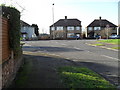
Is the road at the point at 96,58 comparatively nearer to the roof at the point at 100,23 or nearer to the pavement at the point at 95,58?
the pavement at the point at 95,58

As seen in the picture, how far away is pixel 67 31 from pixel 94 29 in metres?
11.2

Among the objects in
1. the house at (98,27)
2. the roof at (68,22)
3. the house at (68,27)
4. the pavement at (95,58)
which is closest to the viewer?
the pavement at (95,58)

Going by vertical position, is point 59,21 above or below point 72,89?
above

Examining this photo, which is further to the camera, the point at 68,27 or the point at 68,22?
the point at 68,22

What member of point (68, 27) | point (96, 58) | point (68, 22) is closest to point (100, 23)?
point (68, 22)

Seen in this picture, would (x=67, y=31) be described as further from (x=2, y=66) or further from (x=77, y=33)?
(x=2, y=66)

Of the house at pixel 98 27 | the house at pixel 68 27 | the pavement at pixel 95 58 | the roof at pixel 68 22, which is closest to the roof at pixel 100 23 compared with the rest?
the house at pixel 98 27

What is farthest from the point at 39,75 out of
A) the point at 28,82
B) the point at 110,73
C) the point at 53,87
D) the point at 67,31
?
the point at 67,31

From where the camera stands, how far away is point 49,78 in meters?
6.81

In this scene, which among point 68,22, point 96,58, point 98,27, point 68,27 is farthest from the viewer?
point 68,22

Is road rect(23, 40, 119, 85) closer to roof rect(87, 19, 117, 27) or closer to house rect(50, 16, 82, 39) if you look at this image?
house rect(50, 16, 82, 39)

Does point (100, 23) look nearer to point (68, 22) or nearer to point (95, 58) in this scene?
point (68, 22)

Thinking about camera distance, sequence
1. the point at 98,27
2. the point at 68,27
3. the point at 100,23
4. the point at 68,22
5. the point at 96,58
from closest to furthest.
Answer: the point at 96,58
the point at 68,27
the point at 98,27
the point at 100,23
the point at 68,22

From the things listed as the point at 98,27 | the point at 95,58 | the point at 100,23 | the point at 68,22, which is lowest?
the point at 95,58
